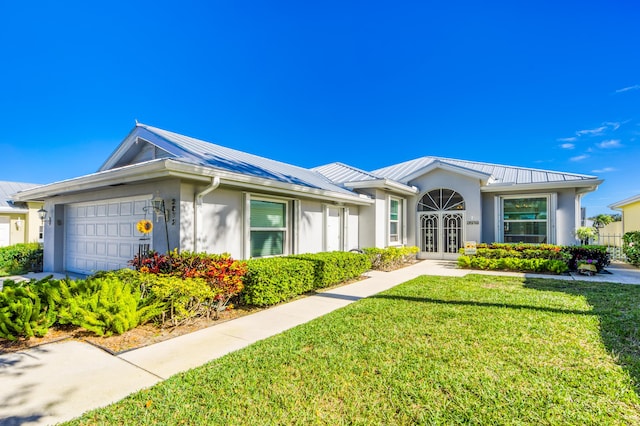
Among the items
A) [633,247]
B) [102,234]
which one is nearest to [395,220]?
[633,247]

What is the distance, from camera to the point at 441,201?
616 inches

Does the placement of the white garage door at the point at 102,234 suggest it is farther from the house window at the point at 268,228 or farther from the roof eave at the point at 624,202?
the roof eave at the point at 624,202

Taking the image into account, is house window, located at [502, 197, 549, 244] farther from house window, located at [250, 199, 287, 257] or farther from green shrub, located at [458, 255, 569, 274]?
house window, located at [250, 199, 287, 257]

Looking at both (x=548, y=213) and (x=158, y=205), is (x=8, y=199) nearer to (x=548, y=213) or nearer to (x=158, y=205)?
(x=158, y=205)

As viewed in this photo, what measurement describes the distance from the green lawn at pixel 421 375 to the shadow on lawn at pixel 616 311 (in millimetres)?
33

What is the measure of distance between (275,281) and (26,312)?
4.06 meters

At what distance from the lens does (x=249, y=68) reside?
54.0ft

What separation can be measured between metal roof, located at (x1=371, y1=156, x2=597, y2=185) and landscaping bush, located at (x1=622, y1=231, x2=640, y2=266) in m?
3.21

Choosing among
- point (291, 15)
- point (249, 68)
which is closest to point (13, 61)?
point (249, 68)

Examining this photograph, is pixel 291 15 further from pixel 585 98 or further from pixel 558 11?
pixel 585 98

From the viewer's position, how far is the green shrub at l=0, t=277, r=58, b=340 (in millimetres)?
4602

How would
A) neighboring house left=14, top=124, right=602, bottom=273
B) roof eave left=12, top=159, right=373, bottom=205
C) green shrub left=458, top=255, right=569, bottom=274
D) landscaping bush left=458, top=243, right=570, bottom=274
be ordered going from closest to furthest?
1. roof eave left=12, top=159, right=373, bottom=205
2. neighboring house left=14, top=124, right=602, bottom=273
3. green shrub left=458, top=255, right=569, bottom=274
4. landscaping bush left=458, top=243, right=570, bottom=274

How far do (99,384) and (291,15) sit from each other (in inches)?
570

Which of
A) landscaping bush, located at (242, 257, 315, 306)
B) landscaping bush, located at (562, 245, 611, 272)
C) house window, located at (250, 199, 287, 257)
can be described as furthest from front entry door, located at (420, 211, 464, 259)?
landscaping bush, located at (242, 257, 315, 306)
